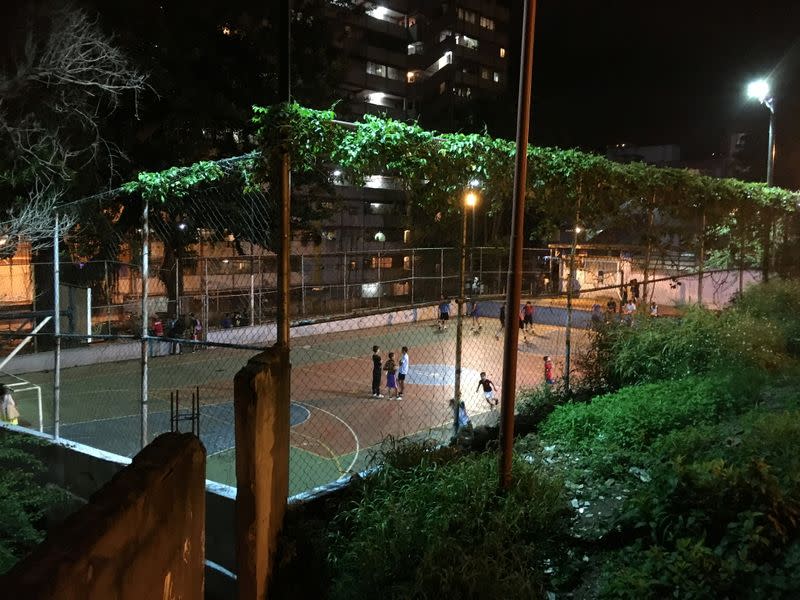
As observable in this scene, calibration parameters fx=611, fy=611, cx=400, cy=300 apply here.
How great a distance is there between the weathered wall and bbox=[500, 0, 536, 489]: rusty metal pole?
2883 mm

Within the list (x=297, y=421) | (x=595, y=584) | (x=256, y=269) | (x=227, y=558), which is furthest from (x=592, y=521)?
(x=256, y=269)

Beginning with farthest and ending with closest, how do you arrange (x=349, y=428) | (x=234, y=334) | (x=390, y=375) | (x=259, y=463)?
(x=234, y=334) < (x=390, y=375) < (x=349, y=428) < (x=259, y=463)

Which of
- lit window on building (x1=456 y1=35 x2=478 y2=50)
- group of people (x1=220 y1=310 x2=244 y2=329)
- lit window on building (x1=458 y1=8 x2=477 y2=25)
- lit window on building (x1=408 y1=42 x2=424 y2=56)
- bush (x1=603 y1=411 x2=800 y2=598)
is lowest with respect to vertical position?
group of people (x1=220 y1=310 x2=244 y2=329)

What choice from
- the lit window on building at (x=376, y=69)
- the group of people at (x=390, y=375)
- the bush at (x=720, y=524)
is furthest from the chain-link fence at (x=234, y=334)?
the lit window on building at (x=376, y=69)

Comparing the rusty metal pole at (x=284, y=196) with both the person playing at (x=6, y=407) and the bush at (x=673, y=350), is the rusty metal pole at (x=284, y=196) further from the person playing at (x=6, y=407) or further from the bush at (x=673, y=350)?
the person playing at (x=6, y=407)

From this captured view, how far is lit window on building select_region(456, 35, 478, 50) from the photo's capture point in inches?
2499

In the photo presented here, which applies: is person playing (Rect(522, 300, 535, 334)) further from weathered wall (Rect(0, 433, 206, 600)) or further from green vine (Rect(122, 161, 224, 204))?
weathered wall (Rect(0, 433, 206, 600))

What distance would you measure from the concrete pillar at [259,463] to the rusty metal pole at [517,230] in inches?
80.8

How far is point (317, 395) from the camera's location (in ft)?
56.6

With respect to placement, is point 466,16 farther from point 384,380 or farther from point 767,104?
point 384,380

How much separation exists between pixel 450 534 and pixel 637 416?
284 cm

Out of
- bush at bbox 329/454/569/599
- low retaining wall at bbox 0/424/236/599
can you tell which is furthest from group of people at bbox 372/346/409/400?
bush at bbox 329/454/569/599

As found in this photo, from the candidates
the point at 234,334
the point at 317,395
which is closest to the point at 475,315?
the point at 317,395

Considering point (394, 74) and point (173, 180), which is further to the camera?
point (394, 74)
